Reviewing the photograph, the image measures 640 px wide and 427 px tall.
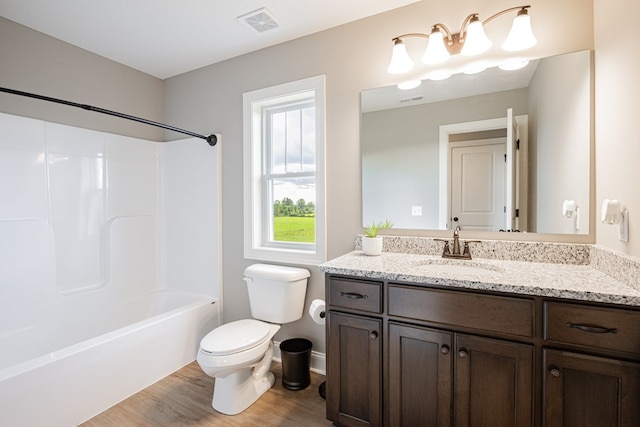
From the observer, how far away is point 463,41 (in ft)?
5.51

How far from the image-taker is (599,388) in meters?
1.08

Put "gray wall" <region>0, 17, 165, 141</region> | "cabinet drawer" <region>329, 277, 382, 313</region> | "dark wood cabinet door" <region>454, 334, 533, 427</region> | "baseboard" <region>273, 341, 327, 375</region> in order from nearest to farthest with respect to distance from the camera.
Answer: "dark wood cabinet door" <region>454, 334, 533, 427</region> → "cabinet drawer" <region>329, 277, 382, 313</region> → "gray wall" <region>0, 17, 165, 141</region> → "baseboard" <region>273, 341, 327, 375</region>

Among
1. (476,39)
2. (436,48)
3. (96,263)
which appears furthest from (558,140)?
(96,263)

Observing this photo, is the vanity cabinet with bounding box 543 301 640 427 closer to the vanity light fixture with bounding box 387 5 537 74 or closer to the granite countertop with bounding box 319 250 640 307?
the granite countertop with bounding box 319 250 640 307

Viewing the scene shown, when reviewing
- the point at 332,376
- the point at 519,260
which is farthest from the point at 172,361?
the point at 519,260

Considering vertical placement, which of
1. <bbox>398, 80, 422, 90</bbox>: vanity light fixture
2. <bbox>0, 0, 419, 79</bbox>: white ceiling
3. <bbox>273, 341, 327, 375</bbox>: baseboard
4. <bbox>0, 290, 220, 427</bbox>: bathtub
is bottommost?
<bbox>273, 341, 327, 375</bbox>: baseboard

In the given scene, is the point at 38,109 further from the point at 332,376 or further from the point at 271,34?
the point at 332,376

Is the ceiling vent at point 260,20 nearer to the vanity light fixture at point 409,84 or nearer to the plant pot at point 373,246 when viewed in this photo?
the vanity light fixture at point 409,84

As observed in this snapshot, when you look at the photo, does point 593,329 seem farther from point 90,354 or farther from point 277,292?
point 90,354

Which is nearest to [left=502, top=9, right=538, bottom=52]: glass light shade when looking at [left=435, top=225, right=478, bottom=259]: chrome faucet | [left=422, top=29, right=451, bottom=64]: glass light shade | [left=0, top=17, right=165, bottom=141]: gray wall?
[left=422, top=29, right=451, bottom=64]: glass light shade

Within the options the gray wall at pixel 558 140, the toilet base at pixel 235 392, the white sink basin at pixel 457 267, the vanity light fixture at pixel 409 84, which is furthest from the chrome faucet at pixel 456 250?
the toilet base at pixel 235 392

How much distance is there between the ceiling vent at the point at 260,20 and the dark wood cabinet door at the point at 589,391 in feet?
7.52

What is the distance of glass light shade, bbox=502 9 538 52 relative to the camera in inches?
59.9

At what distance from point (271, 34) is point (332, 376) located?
225 centimetres
